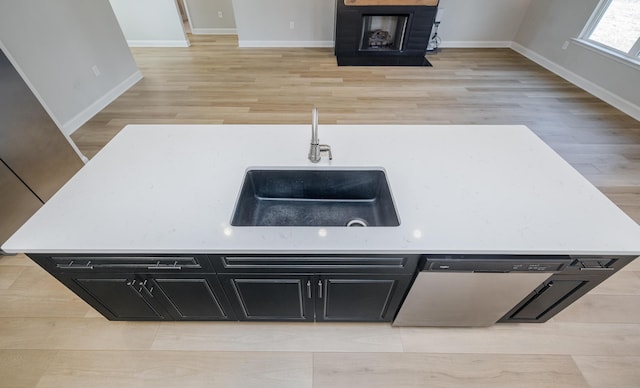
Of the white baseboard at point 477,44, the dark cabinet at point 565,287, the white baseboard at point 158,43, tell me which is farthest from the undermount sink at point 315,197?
the white baseboard at point 158,43

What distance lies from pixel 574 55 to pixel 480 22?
1.84 metres

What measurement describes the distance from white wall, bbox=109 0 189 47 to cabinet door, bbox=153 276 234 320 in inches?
231

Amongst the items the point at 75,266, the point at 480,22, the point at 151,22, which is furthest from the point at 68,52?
the point at 480,22

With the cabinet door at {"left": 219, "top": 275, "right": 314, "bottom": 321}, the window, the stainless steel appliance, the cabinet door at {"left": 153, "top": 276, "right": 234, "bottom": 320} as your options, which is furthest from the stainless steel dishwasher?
the window

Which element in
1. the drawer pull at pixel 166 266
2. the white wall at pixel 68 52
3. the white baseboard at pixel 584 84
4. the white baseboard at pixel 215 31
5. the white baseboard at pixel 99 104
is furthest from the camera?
the white baseboard at pixel 215 31

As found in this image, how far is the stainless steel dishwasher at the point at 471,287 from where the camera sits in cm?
98

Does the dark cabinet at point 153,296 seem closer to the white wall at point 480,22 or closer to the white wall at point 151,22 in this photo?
the white wall at point 151,22

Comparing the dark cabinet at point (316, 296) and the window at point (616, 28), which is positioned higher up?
the window at point (616, 28)

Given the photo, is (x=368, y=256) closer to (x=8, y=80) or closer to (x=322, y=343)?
(x=322, y=343)

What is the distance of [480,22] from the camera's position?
5125 millimetres

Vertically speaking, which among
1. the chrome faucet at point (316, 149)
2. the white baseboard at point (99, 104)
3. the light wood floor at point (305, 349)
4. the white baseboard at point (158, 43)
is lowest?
the light wood floor at point (305, 349)

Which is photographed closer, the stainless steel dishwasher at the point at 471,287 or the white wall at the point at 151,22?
the stainless steel dishwasher at the point at 471,287

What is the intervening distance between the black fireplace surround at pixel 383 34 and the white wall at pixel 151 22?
3.22 m

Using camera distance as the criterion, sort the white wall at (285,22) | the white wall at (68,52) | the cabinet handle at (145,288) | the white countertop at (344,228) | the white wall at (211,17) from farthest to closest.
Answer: the white wall at (211,17) < the white wall at (285,22) < the white wall at (68,52) < the cabinet handle at (145,288) < the white countertop at (344,228)
